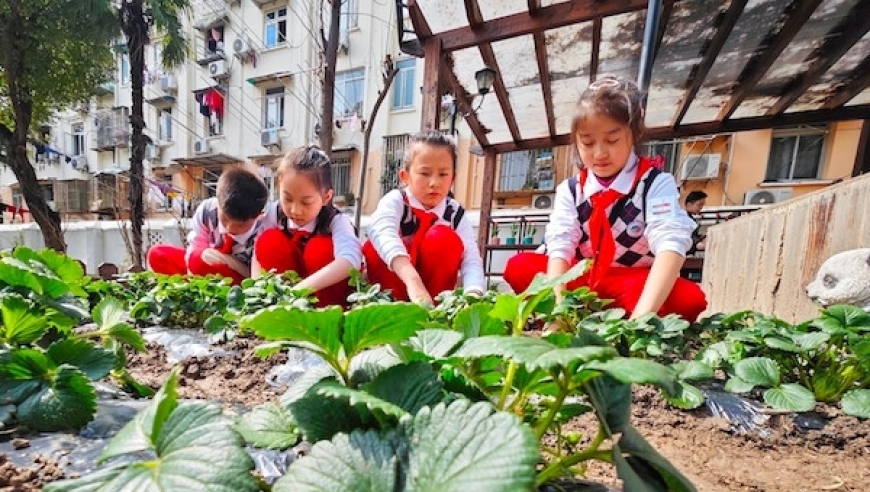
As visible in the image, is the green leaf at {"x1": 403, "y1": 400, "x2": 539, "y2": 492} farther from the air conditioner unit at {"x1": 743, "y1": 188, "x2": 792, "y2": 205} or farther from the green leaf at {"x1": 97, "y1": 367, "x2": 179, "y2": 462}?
the air conditioner unit at {"x1": 743, "y1": 188, "x2": 792, "y2": 205}

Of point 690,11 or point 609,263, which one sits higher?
point 690,11

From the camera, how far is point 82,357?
482mm

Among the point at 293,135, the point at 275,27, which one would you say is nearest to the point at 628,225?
the point at 293,135

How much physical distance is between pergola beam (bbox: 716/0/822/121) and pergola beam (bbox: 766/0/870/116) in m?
0.29

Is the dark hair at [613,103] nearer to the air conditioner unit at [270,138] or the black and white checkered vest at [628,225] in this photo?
the black and white checkered vest at [628,225]

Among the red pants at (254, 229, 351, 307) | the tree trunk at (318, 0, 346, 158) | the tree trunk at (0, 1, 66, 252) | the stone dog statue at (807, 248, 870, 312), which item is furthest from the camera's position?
the tree trunk at (0, 1, 66, 252)

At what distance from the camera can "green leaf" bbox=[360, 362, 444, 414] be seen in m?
0.31

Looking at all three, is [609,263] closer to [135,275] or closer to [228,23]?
[135,275]

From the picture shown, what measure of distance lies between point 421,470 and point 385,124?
10.3m

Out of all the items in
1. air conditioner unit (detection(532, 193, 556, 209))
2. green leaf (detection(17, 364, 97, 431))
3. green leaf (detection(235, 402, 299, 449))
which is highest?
air conditioner unit (detection(532, 193, 556, 209))

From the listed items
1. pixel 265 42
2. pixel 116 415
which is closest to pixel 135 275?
pixel 116 415

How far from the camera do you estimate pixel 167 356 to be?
3.10 feet

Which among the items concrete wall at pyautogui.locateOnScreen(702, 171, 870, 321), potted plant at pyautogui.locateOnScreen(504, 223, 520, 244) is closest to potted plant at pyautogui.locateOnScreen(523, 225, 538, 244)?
potted plant at pyautogui.locateOnScreen(504, 223, 520, 244)

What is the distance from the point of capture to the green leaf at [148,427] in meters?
0.27
